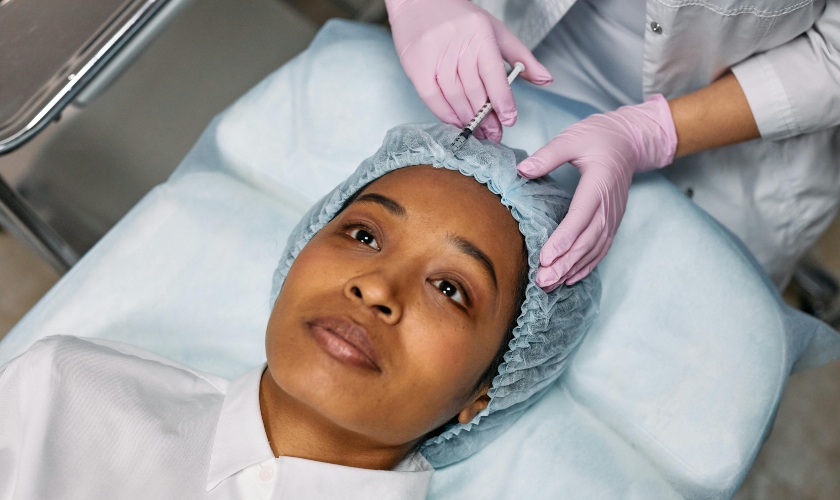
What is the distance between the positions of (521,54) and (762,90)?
1.48ft

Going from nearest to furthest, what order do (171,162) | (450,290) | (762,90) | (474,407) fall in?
(450,290) < (474,407) < (762,90) < (171,162)

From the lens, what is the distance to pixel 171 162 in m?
2.17

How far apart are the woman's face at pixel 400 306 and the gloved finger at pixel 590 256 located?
0.39 ft

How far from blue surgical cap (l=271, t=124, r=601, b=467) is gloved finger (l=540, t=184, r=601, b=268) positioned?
0.10 ft

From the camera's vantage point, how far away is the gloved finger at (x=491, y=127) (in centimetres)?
128

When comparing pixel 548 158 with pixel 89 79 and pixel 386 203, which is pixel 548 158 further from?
pixel 89 79

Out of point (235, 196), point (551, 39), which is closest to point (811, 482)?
point (551, 39)

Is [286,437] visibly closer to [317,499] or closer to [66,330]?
[317,499]

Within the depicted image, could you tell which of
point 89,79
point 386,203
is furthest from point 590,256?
point 89,79

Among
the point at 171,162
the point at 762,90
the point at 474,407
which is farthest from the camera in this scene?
the point at 171,162

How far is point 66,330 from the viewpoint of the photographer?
134 cm

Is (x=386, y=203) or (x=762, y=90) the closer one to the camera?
(x=386, y=203)

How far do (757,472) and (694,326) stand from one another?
93 cm

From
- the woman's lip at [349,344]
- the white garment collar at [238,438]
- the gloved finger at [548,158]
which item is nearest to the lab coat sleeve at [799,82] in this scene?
the gloved finger at [548,158]
